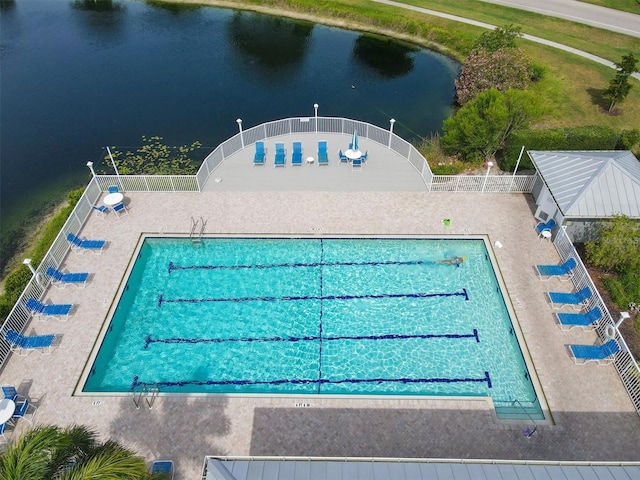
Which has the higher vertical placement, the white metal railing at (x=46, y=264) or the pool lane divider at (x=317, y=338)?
the white metal railing at (x=46, y=264)

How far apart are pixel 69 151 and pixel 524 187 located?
2666 cm

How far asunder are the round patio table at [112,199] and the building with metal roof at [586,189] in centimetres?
1916

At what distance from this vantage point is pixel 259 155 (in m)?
24.0

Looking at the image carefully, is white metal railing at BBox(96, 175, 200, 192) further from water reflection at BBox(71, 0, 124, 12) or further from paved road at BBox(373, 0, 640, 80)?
water reflection at BBox(71, 0, 124, 12)

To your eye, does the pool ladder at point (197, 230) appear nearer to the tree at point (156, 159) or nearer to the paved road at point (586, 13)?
the tree at point (156, 159)

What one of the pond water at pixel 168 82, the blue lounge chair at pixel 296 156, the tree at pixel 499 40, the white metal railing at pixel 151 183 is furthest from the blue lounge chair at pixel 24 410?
the tree at pixel 499 40

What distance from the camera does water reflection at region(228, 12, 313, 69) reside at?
38.7 metres

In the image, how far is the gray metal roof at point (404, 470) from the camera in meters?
8.82

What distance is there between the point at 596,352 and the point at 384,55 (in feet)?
102

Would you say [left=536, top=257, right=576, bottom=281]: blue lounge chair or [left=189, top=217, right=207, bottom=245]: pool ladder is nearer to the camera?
[left=536, top=257, right=576, bottom=281]: blue lounge chair

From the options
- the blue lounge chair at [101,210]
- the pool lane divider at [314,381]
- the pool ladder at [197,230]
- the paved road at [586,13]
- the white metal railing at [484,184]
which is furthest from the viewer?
the paved road at [586,13]

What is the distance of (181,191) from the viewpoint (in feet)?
73.7

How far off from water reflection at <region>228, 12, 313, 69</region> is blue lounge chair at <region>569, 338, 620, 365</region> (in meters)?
30.9

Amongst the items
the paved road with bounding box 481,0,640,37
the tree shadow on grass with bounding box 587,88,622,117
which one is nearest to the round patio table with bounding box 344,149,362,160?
the tree shadow on grass with bounding box 587,88,622,117
